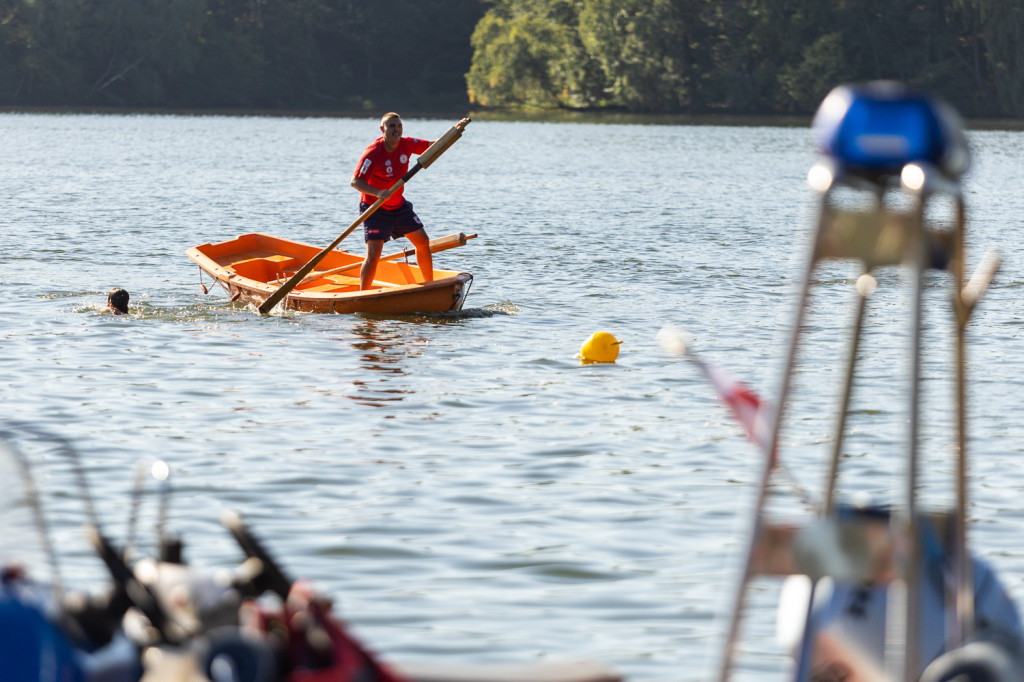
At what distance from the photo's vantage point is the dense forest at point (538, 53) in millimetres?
79375

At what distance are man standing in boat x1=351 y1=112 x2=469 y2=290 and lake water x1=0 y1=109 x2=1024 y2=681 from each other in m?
0.88

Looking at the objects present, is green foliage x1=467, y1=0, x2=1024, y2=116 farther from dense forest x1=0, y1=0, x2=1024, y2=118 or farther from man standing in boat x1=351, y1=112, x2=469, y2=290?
man standing in boat x1=351, y1=112, x2=469, y2=290

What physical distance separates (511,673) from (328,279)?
1246 cm

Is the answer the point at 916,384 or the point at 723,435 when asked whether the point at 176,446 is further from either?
the point at 916,384

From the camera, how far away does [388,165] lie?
554 inches

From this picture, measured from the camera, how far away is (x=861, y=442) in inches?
363

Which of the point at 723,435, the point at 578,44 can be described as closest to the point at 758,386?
the point at 723,435

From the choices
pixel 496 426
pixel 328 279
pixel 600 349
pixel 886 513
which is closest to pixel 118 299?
pixel 328 279

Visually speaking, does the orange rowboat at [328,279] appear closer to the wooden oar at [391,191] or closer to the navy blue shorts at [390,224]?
the wooden oar at [391,191]

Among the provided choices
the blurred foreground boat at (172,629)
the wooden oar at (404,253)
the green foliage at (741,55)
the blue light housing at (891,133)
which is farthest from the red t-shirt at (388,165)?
the green foliage at (741,55)

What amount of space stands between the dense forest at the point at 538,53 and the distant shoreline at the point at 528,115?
2.58 ft

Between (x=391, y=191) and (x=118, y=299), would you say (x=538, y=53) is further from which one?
(x=391, y=191)

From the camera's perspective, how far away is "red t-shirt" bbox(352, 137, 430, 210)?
14000 mm

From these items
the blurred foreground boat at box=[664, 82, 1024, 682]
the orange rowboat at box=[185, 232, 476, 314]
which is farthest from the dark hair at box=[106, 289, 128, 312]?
the blurred foreground boat at box=[664, 82, 1024, 682]
